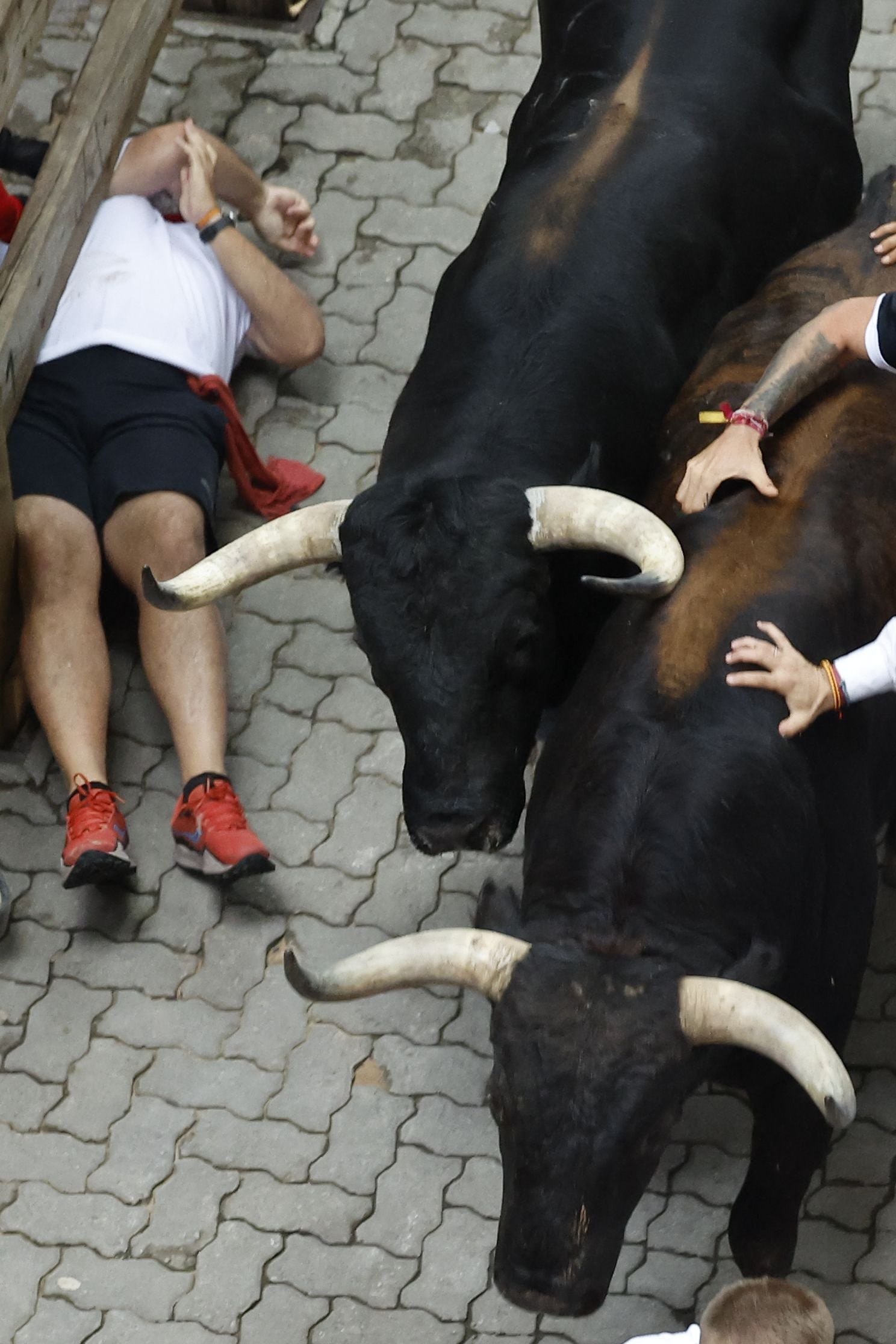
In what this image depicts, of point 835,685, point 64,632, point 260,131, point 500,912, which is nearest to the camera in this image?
point 500,912

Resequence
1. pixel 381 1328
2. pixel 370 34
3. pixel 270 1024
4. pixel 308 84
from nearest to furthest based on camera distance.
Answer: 1. pixel 381 1328
2. pixel 270 1024
3. pixel 308 84
4. pixel 370 34

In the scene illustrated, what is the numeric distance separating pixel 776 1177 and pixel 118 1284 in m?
1.92

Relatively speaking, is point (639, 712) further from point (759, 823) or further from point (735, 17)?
point (735, 17)

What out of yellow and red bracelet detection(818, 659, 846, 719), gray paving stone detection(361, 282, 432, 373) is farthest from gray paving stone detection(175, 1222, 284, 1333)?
gray paving stone detection(361, 282, 432, 373)

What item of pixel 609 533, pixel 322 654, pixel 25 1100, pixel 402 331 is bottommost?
pixel 25 1100

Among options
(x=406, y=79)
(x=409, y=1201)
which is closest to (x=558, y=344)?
(x=409, y=1201)

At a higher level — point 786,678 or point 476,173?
point 786,678

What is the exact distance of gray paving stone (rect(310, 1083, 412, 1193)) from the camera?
486cm

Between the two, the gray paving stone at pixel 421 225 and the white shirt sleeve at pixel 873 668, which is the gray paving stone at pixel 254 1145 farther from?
the gray paving stone at pixel 421 225

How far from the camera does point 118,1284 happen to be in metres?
4.72

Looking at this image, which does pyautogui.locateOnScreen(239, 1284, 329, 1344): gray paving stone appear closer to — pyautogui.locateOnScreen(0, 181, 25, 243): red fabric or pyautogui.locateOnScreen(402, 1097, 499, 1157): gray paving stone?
pyautogui.locateOnScreen(402, 1097, 499, 1157): gray paving stone

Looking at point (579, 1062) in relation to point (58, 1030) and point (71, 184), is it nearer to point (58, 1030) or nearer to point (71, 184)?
point (58, 1030)

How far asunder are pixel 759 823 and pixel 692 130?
7.94 feet

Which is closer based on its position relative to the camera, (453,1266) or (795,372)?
(795,372)
